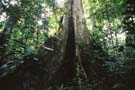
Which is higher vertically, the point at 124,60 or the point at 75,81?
the point at 124,60

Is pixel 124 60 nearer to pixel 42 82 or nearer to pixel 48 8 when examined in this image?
pixel 42 82

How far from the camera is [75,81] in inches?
220

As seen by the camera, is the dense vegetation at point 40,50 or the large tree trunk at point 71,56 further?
the large tree trunk at point 71,56

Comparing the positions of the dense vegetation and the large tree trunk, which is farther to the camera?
the large tree trunk

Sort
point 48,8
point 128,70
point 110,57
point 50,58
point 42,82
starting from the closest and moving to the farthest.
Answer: point 128,70, point 42,82, point 50,58, point 110,57, point 48,8

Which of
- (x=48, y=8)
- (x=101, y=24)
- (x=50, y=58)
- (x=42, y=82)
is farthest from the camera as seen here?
(x=101, y=24)

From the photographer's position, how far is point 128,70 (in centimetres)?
530

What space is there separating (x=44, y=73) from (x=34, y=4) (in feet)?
6.77

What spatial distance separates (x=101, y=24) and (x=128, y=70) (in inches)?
150

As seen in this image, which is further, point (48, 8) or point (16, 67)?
point (48, 8)

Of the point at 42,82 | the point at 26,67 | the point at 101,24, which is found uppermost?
the point at 101,24

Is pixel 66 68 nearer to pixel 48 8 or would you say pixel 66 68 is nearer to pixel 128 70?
pixel 128 70

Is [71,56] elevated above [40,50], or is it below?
below

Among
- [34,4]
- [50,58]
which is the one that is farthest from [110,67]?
[34,4]
